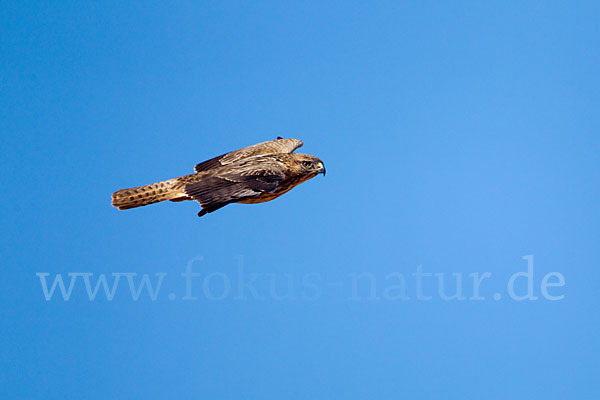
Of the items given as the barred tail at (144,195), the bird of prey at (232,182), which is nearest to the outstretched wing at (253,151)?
the bird of prey at (232,182)

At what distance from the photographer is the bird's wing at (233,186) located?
14.7 m

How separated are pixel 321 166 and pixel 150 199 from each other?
122 inches

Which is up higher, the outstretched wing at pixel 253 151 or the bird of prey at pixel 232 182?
the outstretched wing at pixel 253 151

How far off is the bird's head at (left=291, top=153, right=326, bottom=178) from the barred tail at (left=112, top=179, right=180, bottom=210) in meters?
2.14

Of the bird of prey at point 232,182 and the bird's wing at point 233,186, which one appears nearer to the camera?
the bird's wing at point 233,186

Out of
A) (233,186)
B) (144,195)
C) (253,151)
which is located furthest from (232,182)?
(253,151)

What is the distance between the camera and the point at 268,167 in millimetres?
16062

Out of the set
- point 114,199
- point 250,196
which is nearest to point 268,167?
point 250,196

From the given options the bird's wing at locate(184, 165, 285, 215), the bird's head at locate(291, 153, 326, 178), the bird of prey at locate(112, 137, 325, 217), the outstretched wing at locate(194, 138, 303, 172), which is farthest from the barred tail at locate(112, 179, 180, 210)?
the bird's head at locate(291, 153, 326, 178)

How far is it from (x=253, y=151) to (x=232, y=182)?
10.2 ft

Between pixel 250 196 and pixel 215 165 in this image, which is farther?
pixel 215 165

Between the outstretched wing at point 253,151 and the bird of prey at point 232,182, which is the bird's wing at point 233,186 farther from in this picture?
the outstretched wing at point 253,151

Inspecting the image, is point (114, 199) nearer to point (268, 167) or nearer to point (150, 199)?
point (150, 199)

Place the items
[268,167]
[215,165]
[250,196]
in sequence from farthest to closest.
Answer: [215,165] → [268,167] → [250,196]
